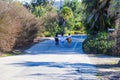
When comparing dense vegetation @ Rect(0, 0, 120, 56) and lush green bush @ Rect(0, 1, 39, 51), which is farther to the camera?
lush green bush @ Rect(0, 1, 39, 51)

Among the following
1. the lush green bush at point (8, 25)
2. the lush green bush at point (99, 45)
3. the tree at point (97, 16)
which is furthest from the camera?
the tree at point (97, 16)

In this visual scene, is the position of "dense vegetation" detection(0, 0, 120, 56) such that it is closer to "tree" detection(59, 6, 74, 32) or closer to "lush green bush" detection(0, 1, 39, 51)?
"lush green bush" detection(0, 1, 39, 51)

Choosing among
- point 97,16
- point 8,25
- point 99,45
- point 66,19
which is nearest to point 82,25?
point 97,16

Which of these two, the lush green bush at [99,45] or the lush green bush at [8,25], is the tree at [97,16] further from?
the lush green bush at [8,25]

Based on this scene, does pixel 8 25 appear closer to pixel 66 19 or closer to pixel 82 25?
pixel 82 25

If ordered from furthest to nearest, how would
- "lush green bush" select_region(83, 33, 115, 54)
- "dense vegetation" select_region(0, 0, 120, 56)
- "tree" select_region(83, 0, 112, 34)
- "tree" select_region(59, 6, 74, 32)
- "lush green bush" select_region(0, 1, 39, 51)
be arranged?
1. "tree" select_region(59, 6, 74, 32)
2. "tree" select_region(83, 0, 112, 34)
3. "lush green bush" select_region(83, 33, 115, 54)
4. "lush green bush" select_region(0, 1, 39, 51)
5. "dense vegetation" select_region(0, 0, 120, 56)

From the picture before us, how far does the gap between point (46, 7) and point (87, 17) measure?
143ft

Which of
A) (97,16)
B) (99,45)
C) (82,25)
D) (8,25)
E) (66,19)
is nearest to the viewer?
(8,25)

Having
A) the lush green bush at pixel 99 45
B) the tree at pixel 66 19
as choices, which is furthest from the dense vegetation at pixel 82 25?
the tree at pixel 66 19

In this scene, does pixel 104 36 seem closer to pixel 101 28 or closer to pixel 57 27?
pixel 101 28

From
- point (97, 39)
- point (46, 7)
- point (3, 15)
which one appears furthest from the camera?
point (46, 7)

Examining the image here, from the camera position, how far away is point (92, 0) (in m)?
50.7

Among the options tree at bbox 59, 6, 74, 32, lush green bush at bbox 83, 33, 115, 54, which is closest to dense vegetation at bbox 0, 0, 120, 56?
lush green bush at bbox 83, 33, 115, 54

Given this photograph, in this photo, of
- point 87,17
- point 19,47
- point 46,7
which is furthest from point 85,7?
point 46,7
